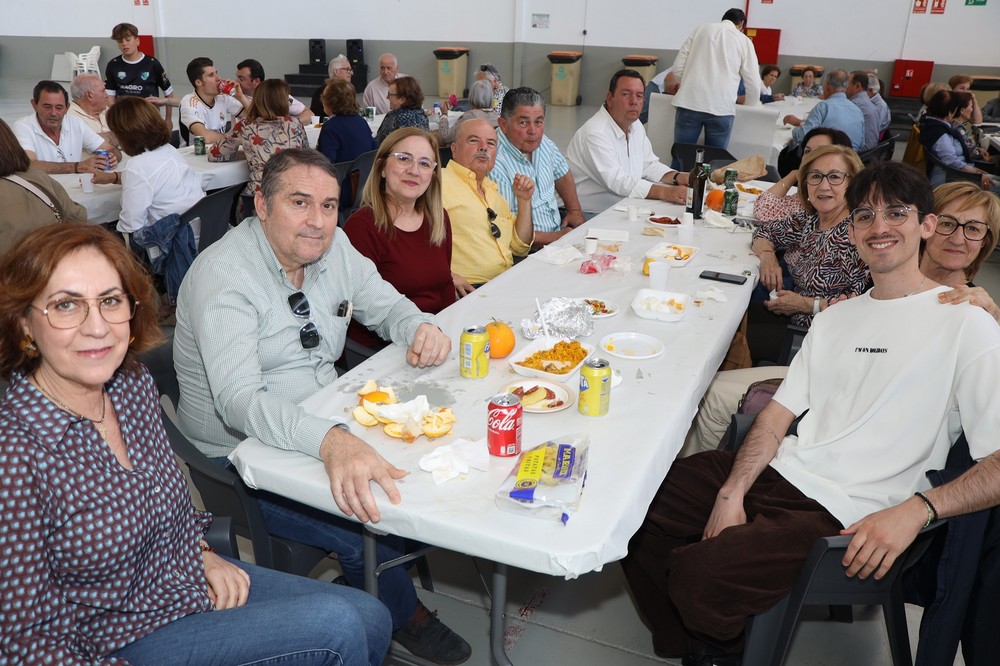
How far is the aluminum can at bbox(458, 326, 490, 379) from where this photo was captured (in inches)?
78.4

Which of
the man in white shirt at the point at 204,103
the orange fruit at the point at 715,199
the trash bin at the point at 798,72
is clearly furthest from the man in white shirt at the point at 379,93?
the trash bin at the point at 798,72

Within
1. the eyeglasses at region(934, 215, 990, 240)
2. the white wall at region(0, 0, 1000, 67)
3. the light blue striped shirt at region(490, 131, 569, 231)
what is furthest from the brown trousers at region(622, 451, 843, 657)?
the white wall at region(0, 0, 1000, 67)

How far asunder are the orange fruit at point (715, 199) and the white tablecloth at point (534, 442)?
137cm

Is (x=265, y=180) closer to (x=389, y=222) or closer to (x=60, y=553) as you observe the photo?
(x=389, y=222)

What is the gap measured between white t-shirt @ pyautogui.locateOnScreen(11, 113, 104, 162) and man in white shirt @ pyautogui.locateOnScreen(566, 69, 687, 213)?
3210 millimetres

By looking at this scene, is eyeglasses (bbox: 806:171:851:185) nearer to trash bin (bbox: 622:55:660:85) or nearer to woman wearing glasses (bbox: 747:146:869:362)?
woman wearing glasses (bbox: 747:146:869:362)

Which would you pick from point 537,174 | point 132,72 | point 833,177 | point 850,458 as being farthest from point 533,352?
point 132,72

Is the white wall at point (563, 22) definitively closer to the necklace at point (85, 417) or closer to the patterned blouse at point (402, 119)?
the patterned blouse at point (402, 119)

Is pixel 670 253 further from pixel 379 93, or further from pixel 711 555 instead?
pixel 379 93

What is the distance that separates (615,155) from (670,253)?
5.24 ft

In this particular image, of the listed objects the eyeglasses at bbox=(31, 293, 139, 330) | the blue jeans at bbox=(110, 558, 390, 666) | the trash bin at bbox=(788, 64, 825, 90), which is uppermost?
the trash bin at bbox=(788, 64, 825, 90)

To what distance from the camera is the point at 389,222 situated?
275cm

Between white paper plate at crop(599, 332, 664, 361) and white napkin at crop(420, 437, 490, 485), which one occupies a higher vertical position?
white paper plate at crop(599, 332, 664, 361)

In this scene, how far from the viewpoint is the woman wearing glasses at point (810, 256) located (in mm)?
2941
